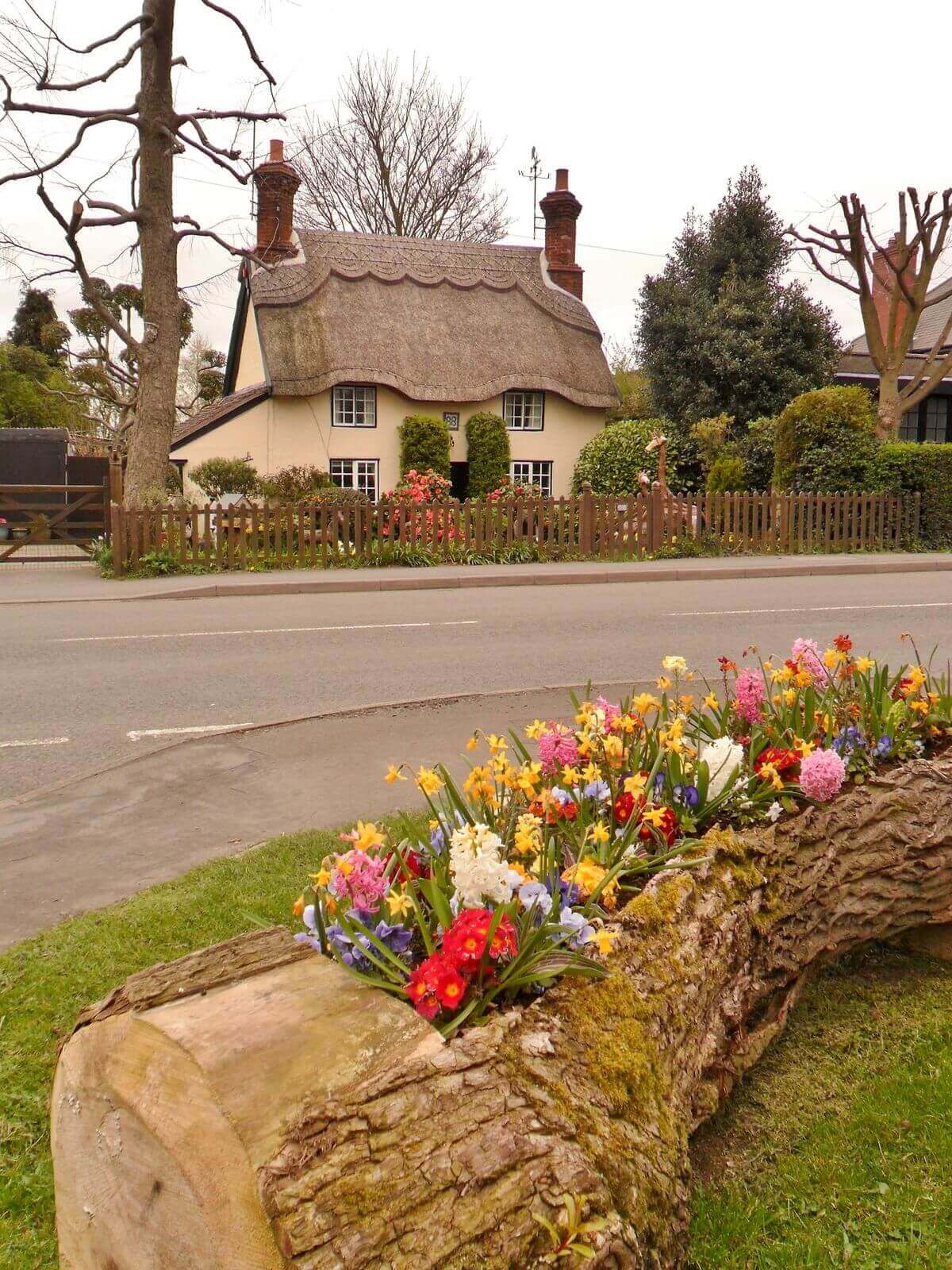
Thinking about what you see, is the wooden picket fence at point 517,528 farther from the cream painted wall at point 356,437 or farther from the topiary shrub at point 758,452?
the cream painted wall at point 356,437

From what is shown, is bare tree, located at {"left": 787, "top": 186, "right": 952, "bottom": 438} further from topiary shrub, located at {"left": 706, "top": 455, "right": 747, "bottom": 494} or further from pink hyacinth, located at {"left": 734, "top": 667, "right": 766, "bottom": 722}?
pink hyacinth, located at {"left": 734, "top": 667, "right": 766, "bottom": 722}

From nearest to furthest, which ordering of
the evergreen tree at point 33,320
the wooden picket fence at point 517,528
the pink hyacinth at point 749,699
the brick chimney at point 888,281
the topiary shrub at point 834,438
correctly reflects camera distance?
the pink hyacinth at point 749,699 < the wooden picket fence at point 517,528 < the topiary shrub at point 834,438 < the brick chimney at point 888,281 < the evergreen tree at point 33,320

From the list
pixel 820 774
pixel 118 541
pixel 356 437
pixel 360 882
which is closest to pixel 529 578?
pixel 118 541

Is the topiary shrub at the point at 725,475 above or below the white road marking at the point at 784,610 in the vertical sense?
above

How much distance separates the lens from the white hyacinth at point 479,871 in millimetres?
2150

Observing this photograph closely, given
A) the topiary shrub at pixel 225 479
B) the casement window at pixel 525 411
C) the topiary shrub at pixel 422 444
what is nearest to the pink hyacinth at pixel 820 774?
the topiary shrub at pixel 225 479

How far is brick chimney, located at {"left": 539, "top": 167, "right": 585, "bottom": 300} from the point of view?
32750mm

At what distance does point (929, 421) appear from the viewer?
106 feet

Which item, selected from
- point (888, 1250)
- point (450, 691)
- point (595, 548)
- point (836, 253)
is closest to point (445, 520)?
point (595, 548)

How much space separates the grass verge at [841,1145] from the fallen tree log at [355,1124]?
0.83 feet

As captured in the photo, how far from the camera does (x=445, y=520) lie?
1802cm

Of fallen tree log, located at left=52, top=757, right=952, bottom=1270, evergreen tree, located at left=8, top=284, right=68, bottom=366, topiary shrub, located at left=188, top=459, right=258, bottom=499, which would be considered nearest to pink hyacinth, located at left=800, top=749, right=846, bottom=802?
fallen tree log, located at left=52, top=757, right=952, bottom=1270

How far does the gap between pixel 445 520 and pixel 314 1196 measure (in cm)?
1675

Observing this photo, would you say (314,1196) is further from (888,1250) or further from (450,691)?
(450,691)
